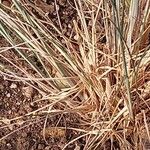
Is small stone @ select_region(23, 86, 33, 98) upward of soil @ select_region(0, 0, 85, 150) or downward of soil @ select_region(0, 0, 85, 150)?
upward

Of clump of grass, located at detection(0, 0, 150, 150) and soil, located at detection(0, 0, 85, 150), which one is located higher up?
clump of grass, located at detection(0, 0, 150, 150)

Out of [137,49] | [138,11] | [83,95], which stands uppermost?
[138,11]

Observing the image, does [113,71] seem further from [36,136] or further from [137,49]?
[36,136]

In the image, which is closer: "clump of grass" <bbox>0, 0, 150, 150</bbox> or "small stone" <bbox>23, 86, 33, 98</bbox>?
"clump of grass" <bbox>0, 0, 150, 150</bbox>

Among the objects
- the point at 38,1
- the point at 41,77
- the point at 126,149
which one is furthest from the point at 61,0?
the point at 126,149
